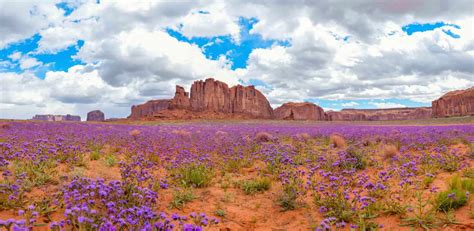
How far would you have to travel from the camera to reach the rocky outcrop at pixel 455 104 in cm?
12119

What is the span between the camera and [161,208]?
5246 mm

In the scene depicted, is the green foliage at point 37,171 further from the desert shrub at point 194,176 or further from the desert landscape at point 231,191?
the desert shrub at point 194,176

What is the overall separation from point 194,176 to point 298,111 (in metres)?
169

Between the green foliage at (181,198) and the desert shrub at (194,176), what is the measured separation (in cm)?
70

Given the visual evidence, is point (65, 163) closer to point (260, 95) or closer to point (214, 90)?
point (214, 90)

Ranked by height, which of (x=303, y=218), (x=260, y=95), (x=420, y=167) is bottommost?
(x=303, y=218)

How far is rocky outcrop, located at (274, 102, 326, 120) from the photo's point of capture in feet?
561

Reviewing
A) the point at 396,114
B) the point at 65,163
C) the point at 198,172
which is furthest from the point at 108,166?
the point at 396,114

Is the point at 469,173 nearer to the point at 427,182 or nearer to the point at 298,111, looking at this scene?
Result: the point at 427,182

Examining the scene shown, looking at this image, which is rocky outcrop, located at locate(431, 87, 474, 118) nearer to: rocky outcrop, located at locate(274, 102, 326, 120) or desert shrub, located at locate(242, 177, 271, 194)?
rocky outcrop, located at locate(274, 102, 326, 120)

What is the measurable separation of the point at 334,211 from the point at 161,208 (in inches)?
117

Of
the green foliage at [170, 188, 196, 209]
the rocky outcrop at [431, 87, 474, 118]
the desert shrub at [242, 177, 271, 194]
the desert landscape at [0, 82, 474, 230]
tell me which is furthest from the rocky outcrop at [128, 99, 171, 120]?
the green foliage at [170, 188, 196, 209]

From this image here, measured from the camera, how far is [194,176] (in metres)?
6.88

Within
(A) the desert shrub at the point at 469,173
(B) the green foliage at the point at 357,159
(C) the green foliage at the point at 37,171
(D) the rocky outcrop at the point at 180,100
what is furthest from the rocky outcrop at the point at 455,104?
(C) the green foliage at the point at 37,171
